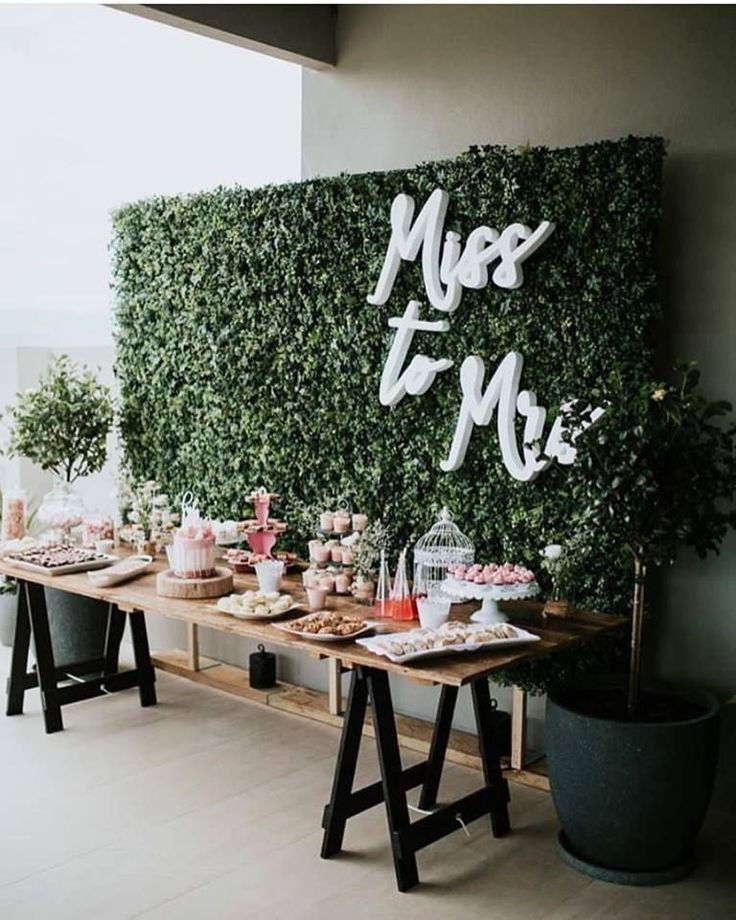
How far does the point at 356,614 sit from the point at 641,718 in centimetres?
113

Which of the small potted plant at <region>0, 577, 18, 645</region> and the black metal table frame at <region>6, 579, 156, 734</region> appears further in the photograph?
the small potted plant at <region>0, 577, 18, 645</region>

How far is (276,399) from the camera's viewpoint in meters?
5.23

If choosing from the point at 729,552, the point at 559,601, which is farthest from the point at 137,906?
the point at 729,552

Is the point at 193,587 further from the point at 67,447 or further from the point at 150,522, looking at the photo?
the point at 67,447

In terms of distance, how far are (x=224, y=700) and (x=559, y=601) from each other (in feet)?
6.57

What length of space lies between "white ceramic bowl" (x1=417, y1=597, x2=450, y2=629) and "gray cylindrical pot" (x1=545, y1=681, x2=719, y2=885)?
0.52 meters

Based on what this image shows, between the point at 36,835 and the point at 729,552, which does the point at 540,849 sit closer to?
the point at 729,552

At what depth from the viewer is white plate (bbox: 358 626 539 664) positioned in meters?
3.46

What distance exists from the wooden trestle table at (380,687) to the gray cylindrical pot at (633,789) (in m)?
0.34

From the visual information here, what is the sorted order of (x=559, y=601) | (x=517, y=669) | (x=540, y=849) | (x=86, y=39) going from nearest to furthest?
(x=540, y=849) → (x=559, y=601) → (x=517, y=669) → (x=86, y=39)

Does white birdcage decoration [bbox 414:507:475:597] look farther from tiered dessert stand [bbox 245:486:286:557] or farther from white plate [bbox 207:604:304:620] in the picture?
tiered dessert stand [bbox 245:486:286:557]

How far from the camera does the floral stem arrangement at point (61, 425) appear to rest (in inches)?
222

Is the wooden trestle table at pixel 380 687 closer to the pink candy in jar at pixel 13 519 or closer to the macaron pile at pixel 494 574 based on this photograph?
the macaron pile at pixel 494 574

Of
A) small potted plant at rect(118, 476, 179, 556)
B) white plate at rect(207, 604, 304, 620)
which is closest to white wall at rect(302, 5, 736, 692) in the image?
white plate at rect(207, 604, 304, 620)
